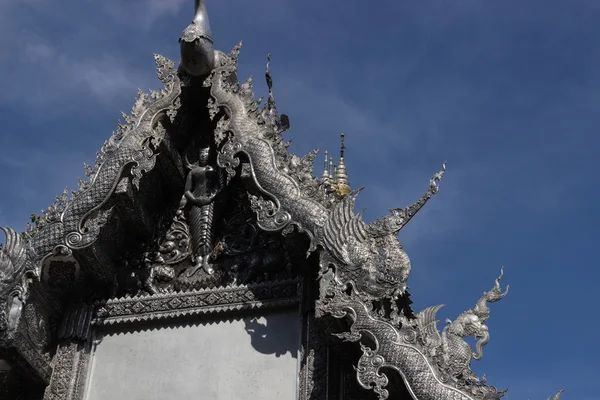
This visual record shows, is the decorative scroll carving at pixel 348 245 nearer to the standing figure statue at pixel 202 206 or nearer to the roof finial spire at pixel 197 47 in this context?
the roof finial spire at pixel 197 47

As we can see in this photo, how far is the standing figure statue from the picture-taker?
975 cm

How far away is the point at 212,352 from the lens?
909 cm

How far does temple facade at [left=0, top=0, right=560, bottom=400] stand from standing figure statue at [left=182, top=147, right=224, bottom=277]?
0.07 feet

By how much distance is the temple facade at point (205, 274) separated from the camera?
27.0 ft

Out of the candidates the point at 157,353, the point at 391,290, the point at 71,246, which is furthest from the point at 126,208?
the point at 391,290

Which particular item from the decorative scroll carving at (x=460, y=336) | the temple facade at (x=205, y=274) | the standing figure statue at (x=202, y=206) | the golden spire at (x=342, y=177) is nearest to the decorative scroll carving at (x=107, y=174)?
the temple facade at (x=205, y=274)

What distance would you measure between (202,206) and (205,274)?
0.76 metres

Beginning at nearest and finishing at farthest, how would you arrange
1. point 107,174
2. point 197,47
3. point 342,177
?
point 107,174 < point 197,47 < point 342,177

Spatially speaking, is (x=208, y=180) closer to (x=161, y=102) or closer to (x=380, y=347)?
(x=161, y=102)

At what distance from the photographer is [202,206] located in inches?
392

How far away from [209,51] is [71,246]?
2.42 metres

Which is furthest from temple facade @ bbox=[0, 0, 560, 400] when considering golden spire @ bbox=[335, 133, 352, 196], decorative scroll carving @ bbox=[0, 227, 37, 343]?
golden spire @ bbox=[335, 133, 352, 196]

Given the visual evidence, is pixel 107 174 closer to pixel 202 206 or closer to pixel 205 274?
pixel 202 206

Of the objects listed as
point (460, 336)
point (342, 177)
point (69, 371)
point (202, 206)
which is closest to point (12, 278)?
point (69, 371)
